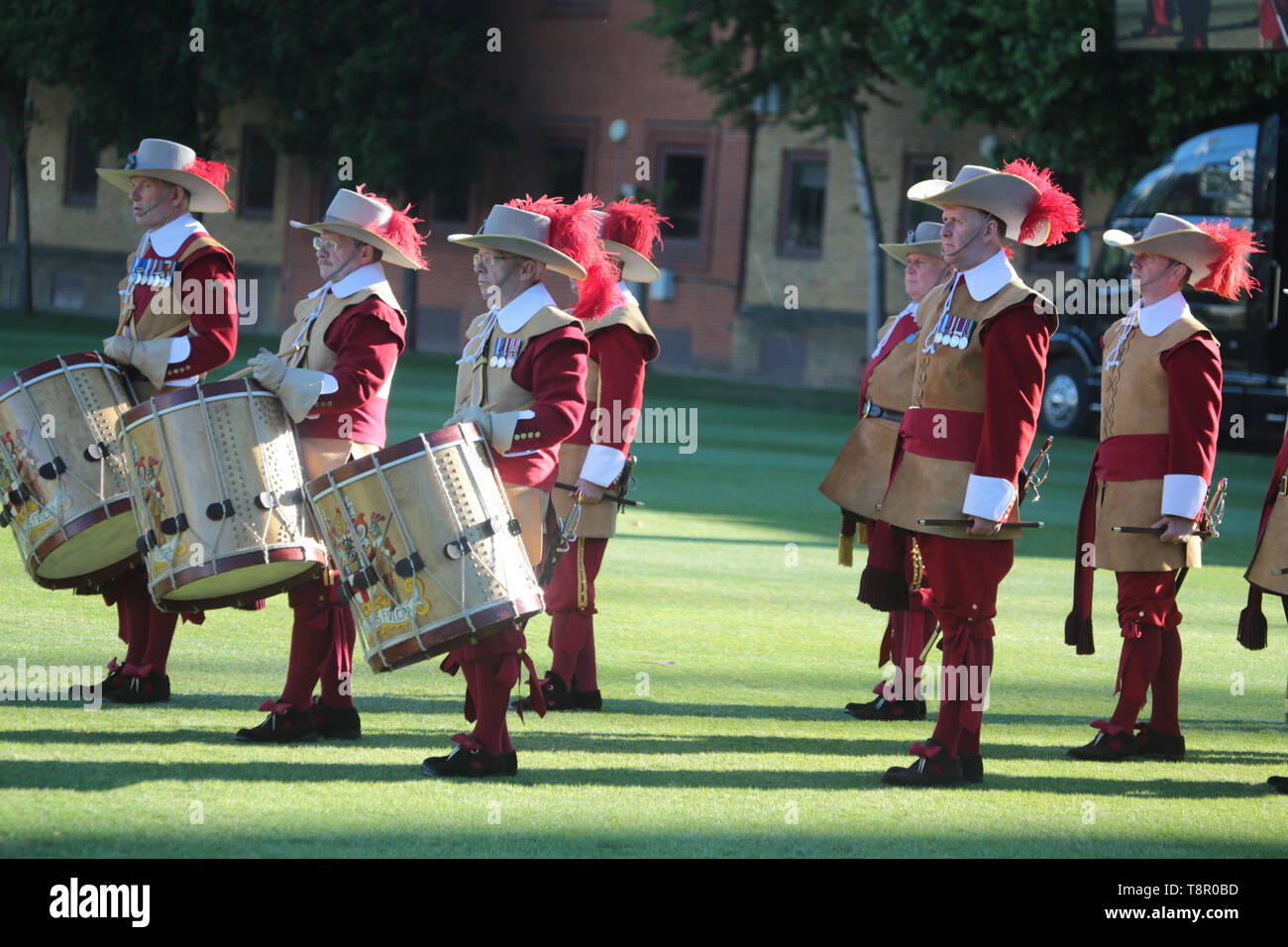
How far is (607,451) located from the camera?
6.96 metres

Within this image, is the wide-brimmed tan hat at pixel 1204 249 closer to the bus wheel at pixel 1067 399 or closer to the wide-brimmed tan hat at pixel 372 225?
the wide-brimmed tan hat at pixel 372 225

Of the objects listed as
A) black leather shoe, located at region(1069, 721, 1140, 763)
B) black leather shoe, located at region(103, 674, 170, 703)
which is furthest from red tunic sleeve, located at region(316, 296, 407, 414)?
black leather shoe, located at region(1069, 721, 1140, 763)

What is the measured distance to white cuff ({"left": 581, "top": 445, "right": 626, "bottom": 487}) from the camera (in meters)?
6.96

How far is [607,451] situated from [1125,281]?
17.5 m

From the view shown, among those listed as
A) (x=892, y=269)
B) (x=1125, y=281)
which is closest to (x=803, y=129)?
(x=892, y=269)

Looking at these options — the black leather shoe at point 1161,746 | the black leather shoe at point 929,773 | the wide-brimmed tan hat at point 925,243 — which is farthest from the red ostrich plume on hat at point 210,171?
the black leather shoe at point 1161,746

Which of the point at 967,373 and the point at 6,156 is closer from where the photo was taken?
the point at 967,373

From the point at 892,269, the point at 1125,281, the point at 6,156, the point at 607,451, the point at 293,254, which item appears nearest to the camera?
the point at 607,451

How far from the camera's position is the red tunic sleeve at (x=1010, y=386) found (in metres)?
5.92

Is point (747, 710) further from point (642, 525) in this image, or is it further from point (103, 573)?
point (642, 525)

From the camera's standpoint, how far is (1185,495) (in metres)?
6.55

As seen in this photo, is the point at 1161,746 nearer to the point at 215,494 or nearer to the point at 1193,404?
the point at 1193,404

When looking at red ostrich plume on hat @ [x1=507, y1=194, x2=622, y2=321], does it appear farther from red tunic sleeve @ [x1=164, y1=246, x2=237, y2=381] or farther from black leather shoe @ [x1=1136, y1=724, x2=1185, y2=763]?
black leather shoe @ [x1=1136, y1=724, x2=1185, y2=763]
